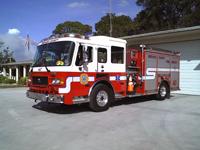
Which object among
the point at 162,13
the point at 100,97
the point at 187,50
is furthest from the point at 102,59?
the point at 162,13

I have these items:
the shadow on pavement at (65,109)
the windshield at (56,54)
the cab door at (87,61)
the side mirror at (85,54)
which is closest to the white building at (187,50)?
the shadow on pavement at (65,109)

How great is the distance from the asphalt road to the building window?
1960 millimetres

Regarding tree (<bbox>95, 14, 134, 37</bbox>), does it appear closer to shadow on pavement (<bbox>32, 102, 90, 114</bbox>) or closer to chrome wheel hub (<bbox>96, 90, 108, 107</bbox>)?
shadow on pavement (<bbox>32, 102, 90, 114</bbox>)

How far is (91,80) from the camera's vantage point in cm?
955

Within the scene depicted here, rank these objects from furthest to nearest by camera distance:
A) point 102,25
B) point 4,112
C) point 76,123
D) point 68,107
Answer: point 102,25 → point 68,107 → point 4,112 → point 76,123

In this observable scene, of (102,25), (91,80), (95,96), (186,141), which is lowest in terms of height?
(186,141)

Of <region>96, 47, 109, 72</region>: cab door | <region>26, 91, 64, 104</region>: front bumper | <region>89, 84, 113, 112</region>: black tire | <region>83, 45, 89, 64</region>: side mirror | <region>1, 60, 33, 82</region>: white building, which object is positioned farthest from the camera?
<region>1, 60, 33, 82</region>: white building

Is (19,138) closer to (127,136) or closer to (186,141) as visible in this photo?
(127,136)

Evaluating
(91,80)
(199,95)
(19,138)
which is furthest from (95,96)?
(199,95)

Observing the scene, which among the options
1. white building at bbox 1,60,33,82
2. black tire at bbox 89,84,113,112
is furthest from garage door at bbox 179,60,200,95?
white building at bbox 1,60,33,82

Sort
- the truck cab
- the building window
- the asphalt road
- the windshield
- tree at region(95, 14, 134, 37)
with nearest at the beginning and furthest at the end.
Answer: the asphalt road < the truck cab < the windshield < the building window < tree at region(95, 14, 134, 37)

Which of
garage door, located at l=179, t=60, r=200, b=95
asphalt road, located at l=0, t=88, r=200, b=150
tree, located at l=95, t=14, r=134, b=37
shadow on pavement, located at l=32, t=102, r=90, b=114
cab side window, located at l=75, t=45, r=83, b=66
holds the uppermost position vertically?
tree, located at l=95, t=14, r=134, b=37

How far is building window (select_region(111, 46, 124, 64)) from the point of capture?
1052 cm

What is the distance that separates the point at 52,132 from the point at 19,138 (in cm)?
87
